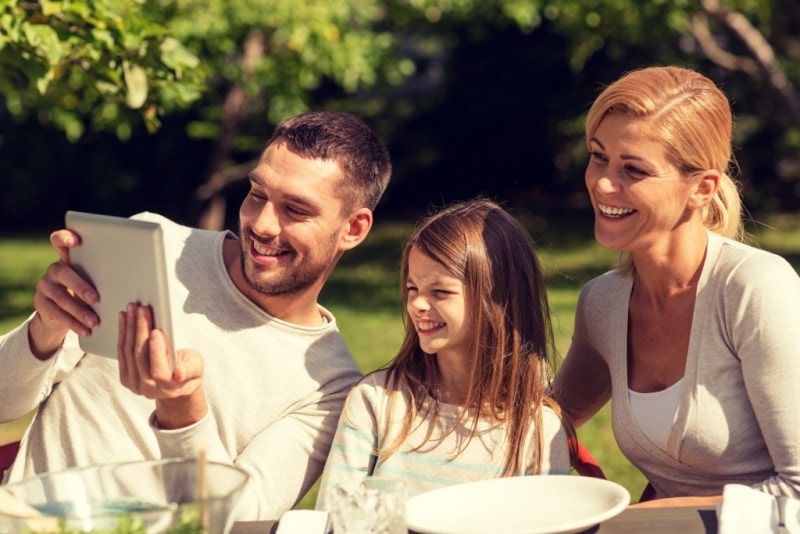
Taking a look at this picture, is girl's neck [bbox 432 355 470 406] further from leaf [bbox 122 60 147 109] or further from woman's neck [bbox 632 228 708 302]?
leaf [bbox 122 60 147 109]

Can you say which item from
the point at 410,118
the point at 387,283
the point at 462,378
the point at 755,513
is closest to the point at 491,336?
the point at 462,378

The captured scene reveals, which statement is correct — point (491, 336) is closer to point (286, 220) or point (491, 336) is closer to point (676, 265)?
point (676, 265)

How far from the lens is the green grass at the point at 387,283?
22.3 feet

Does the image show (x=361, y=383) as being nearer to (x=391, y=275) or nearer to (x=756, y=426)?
(x=756, y=426)

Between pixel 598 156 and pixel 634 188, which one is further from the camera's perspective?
pixel 598 156

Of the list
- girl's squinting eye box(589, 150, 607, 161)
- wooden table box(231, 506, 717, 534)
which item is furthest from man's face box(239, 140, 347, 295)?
wooden table box(231, 506, 717, 534)

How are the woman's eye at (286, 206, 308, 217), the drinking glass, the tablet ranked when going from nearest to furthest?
the drinking glass → the tablet → the woman's eye at (286, 206, 308, 217)

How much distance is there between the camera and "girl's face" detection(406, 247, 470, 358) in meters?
2.82

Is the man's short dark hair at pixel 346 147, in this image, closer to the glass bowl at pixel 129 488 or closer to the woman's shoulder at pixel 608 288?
the woman's shoulder at pixel 608 288

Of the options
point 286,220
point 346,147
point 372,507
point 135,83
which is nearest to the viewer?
point 372,507

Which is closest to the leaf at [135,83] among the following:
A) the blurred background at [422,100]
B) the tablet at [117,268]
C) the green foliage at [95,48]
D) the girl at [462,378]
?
the green foliage at [95,48]

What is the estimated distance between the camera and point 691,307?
112 inches

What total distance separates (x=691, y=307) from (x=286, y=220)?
1042mm

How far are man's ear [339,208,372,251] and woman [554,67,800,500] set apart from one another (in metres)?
0.64
